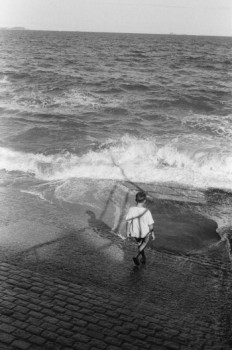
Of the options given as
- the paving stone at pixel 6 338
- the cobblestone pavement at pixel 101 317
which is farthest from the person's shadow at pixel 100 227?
the paving stone at pixel 6 338

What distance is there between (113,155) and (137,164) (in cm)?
150

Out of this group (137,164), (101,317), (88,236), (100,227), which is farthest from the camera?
(137,164)

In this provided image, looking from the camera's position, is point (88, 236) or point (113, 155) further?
point (113, 155)

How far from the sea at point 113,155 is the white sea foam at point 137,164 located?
0.04m

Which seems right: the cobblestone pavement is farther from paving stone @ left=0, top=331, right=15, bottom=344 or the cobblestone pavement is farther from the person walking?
the person walking

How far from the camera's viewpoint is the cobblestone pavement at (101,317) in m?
5.16

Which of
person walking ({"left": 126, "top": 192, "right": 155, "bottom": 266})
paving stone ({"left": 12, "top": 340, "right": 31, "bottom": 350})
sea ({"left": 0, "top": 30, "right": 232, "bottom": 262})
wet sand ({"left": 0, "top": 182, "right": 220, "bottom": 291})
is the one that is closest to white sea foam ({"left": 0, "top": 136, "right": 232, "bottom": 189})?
sea ({"left": 0, "top": 30, "right": 232, "bottom": 262})

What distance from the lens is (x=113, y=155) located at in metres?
15.4

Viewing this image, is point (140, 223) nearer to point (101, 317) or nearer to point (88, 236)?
point (88, 236)

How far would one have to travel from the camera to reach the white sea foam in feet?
41.8

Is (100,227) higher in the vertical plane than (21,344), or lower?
higher

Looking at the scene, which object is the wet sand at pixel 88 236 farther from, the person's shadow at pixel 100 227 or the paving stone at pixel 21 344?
the paving stone at pixel 21 344

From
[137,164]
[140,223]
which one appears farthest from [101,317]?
[137,164]

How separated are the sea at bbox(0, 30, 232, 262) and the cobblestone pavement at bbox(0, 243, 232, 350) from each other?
1.54 m
